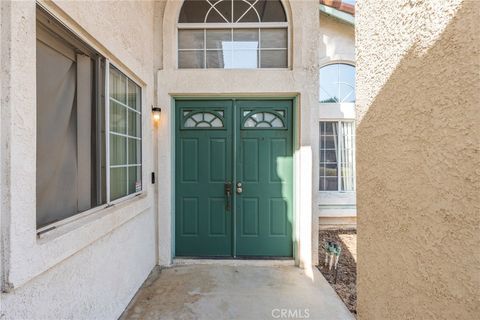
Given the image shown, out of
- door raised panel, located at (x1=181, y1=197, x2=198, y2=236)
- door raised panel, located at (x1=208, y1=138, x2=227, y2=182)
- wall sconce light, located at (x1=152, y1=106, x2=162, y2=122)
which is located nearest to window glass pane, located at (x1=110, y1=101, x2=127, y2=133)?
wall sconce light, located at (x1=152, y1=106, x2=162, y2=122)

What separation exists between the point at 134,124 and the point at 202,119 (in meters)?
1.13

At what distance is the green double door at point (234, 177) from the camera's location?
161 inches

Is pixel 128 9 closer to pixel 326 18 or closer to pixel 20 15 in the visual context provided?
pixel 20 15

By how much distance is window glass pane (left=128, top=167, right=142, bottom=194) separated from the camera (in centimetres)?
324

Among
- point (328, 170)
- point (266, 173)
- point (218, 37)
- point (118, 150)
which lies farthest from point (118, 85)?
point (328, 170)

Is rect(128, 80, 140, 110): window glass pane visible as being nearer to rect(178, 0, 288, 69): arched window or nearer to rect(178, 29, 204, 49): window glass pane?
rect(178, 0, 288, 69): arched window

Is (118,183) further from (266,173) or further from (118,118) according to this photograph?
(266,173)

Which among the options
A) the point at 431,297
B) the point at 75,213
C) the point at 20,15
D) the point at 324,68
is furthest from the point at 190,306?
the point at 324,68

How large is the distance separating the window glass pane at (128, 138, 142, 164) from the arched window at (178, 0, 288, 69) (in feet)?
5.03

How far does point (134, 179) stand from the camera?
11.1ft

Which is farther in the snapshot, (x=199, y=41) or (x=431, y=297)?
(x=199, y=41)

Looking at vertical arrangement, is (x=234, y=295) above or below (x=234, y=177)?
below

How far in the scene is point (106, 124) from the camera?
2.57m

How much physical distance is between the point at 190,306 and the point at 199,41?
3900 millimetres
